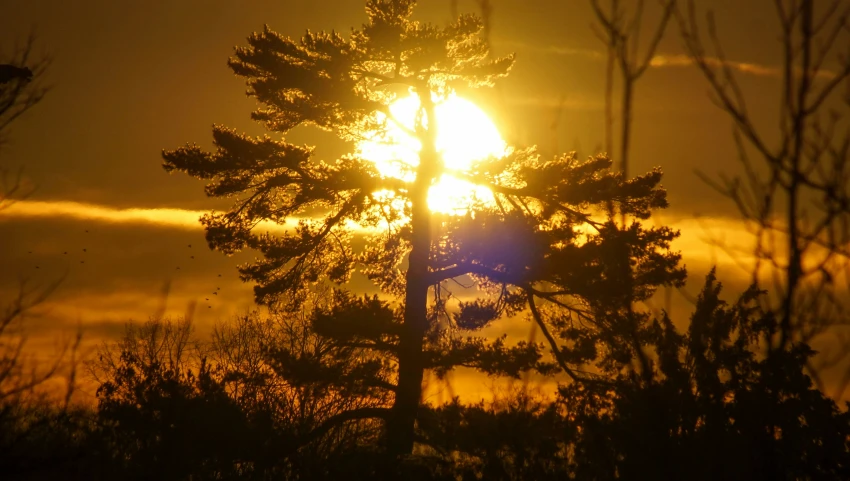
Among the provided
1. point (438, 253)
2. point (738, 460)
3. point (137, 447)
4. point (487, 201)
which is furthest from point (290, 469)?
point (738, 460)

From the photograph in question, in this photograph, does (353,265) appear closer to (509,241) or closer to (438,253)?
(438,253)

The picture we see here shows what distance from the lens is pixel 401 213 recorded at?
16.4 meters

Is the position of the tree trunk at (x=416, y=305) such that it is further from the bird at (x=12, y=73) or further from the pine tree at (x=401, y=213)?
the bird at (x=12, y=73)

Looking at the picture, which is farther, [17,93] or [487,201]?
[487,201]

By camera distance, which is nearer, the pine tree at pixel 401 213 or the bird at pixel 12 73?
the bird at pixel 12 73

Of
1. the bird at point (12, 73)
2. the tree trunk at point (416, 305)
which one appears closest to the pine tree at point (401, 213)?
the tree trunk at point (416, 305)

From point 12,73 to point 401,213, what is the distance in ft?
34.1

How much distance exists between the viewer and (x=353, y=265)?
57.8 feet

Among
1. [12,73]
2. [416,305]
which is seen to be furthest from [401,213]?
[12,73]

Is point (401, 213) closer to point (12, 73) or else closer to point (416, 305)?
point (416, 305)

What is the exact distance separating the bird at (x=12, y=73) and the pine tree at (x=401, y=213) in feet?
29.2

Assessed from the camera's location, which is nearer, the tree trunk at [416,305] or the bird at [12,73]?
the bird at [12,73]

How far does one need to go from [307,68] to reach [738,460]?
13.4 metres

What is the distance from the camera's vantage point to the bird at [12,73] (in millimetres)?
6465
